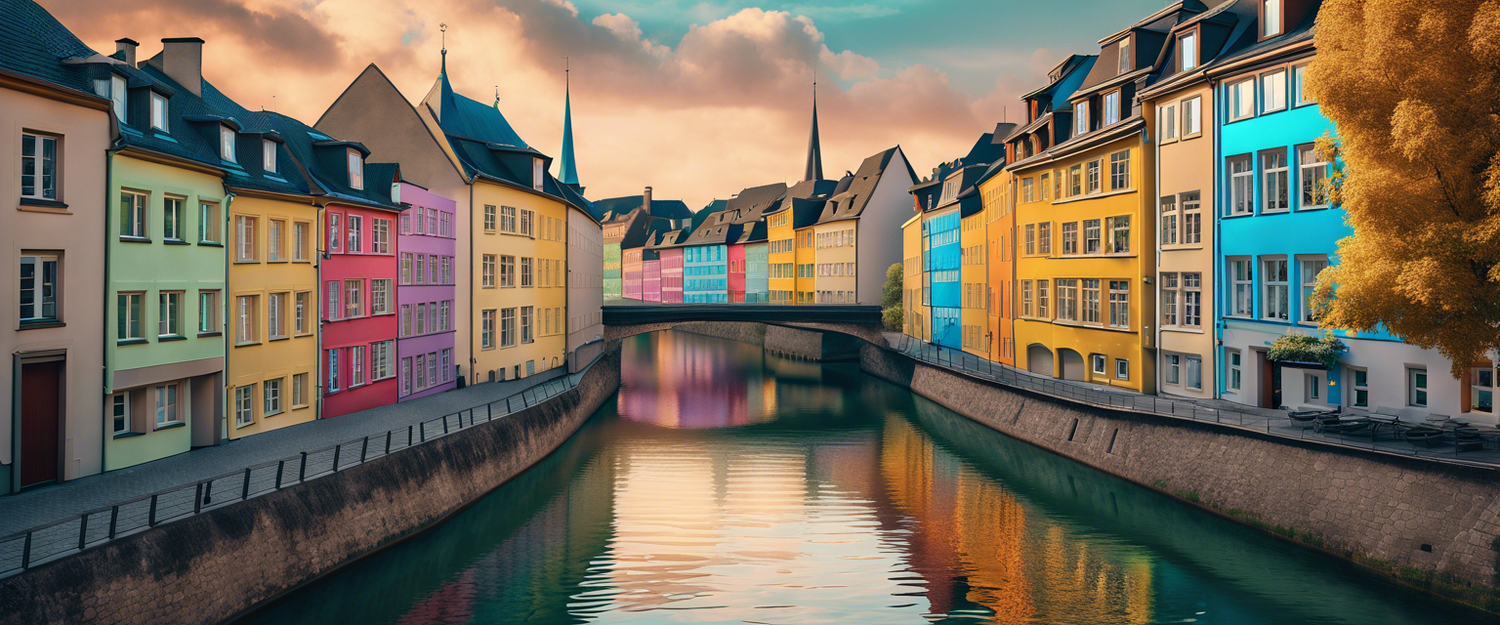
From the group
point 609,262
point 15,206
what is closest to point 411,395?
point 15,206

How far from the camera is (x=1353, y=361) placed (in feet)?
84.9

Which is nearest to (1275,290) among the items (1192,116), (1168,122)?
(1192,116)

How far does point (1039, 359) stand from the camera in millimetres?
44156

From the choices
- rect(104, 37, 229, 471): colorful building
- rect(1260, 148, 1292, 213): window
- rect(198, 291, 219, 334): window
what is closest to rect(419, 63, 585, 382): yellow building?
rect(104, 37, 229, 471): colorful building

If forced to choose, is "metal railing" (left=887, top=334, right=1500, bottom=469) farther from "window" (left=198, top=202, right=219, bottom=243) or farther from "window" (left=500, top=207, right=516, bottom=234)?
"window" (left=198, top=202, right=219, bottom=243)

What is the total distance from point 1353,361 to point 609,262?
144m

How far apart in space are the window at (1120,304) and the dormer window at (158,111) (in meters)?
31.3

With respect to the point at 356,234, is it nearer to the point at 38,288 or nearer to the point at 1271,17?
the point at 38,288

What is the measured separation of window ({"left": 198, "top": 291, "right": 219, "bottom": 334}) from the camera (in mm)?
25016

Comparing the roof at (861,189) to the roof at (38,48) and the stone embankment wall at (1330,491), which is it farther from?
the roof at (38,48)

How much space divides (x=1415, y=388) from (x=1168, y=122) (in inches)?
476

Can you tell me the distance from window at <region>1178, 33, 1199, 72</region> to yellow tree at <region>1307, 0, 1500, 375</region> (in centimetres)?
1083

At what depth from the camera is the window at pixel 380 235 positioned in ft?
113

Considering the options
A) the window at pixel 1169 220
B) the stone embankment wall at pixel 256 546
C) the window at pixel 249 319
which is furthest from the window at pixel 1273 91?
the window at pixel 249 319
